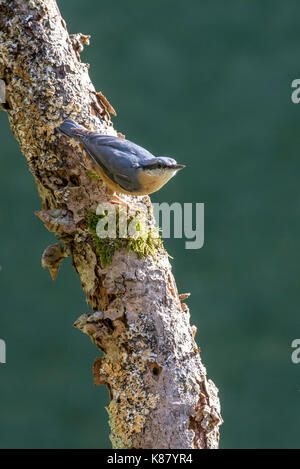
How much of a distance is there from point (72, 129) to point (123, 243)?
0.43 m

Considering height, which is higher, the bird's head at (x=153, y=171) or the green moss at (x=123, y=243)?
the bird's head at (x=153, y=171)

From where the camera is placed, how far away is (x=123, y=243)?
7.95 ft

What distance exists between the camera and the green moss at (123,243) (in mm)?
2396

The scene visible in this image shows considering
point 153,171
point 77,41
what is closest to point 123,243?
point 153,171

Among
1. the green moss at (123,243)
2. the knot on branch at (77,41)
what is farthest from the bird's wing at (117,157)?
the knot on branch at (77,41)

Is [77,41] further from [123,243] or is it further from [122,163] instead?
[123,243]

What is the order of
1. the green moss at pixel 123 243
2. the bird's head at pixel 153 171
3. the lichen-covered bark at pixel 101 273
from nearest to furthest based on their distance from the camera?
the lichen-covered bark at pixel 101 273 → the green moss at pixel 123 243 → the bird's head at pixel 153 171

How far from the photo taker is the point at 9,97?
98.4 inches

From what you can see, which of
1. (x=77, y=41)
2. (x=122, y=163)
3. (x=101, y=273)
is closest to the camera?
(x=101, y=273)

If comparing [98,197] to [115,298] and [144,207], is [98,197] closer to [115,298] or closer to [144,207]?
[144,207]

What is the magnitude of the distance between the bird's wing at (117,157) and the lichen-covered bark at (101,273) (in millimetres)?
63

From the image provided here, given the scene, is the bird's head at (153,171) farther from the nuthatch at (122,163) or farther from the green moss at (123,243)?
the green moss at (123,243)
